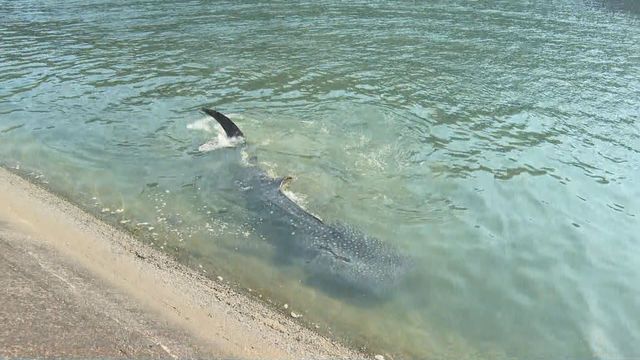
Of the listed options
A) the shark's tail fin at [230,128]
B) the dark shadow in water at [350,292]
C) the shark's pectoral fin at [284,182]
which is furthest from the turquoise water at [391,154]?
the shark's tail fin at [230,128]

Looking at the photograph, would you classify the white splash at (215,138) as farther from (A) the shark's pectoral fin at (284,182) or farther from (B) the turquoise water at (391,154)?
(A) the shark's pectoral fin at (284,182)

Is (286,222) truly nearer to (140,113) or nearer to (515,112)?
(140,113)

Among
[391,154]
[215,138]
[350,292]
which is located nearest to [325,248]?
[350,292]

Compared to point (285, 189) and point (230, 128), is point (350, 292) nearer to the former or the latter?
point (285, 189)

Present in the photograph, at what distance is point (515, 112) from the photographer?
15867mm

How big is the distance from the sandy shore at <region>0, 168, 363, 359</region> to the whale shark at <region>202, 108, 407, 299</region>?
122 cm

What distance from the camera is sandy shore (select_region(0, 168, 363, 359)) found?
20.0ft

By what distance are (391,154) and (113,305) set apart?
784 centimetres

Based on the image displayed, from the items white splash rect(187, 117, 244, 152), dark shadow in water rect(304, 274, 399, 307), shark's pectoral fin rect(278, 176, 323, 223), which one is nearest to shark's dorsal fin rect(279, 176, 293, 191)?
shark's pectoral fin rect(278, 176, 323, 223)

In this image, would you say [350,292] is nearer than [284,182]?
Yes

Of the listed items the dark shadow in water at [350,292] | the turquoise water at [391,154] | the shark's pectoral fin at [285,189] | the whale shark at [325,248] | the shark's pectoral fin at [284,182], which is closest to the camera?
the dark shadow in water at [350,292]

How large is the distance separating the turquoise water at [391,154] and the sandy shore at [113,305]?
59 cm

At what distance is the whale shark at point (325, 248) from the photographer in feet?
28.4

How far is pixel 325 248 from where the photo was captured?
9.26 meters
